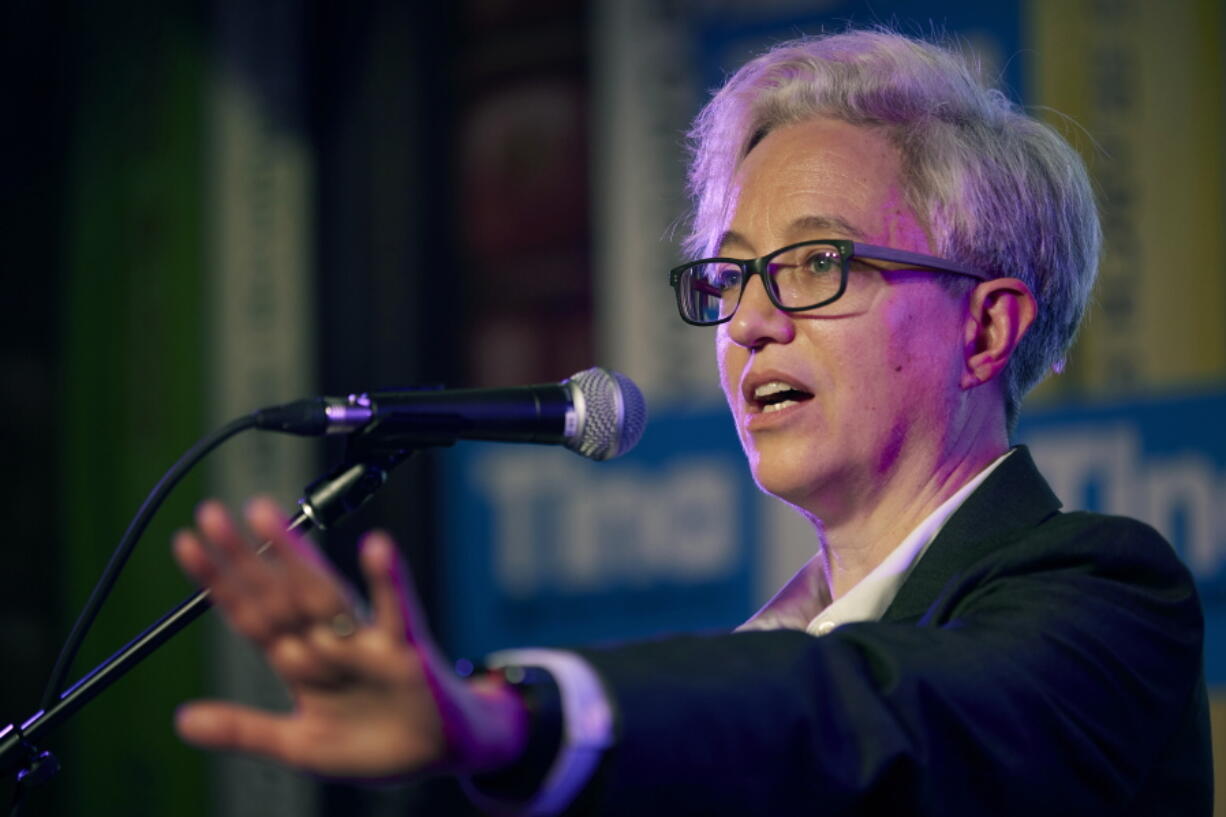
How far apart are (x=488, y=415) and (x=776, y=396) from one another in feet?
1.64

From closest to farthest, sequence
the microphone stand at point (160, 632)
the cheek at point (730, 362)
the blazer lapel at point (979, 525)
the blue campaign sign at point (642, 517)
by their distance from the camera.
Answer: the microphone stand at point (160, 632), the blazer lapel at point (979, 525), the cheek at point (730, 362), the blue campaign sign at point (642, 517)

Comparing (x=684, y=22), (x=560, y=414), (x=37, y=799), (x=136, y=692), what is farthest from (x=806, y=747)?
(x=37, y=799)

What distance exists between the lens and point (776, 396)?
5.39ft

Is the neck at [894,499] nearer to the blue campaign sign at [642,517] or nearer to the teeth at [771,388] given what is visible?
the teeth at [771,388]

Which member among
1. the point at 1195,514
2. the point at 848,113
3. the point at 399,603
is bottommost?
the point at 1195,514

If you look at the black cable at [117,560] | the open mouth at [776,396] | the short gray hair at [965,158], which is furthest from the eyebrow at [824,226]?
the black cable at [117,560]

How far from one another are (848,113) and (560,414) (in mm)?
664

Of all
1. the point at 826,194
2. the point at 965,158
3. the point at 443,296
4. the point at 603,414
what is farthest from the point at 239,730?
the point at 443,296

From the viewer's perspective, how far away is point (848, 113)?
1.70 metres

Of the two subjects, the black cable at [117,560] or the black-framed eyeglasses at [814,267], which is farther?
the black-framed eyeglasses at [814,267]

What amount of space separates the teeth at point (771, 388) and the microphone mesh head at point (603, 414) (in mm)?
256

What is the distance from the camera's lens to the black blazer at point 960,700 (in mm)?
881

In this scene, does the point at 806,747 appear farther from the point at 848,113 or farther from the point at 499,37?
the point at 499,37

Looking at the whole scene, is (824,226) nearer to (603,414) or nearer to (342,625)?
(603,414)
